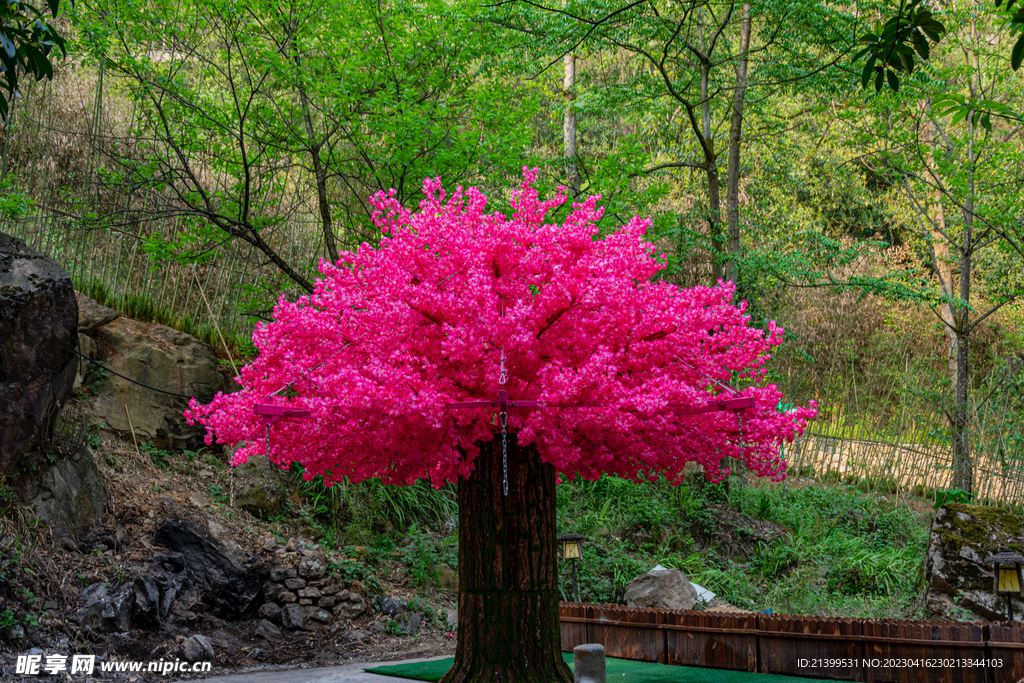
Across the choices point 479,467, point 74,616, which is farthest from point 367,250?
point 74,616

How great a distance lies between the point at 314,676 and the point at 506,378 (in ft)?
11.7

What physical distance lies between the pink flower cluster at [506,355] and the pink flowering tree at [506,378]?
11mm

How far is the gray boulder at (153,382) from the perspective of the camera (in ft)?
28.3

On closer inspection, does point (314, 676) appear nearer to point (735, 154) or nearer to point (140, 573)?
point (140, 573)

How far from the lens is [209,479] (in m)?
8.65

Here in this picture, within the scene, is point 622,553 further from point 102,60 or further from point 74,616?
point 102,60

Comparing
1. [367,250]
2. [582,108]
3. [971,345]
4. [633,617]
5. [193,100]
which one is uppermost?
[582,108]

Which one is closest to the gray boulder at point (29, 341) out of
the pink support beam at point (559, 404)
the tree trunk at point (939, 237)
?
the pink support beam at point (559, 404)

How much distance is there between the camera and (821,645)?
5691 millimetres

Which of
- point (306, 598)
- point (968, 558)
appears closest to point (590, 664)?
point (306, 598)

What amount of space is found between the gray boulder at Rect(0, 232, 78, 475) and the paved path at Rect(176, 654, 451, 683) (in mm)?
2702

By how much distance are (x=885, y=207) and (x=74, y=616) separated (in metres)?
16.4

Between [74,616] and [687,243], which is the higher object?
[687,243]

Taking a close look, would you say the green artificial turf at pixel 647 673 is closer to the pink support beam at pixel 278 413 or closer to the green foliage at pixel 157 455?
the pink support beam at pixel 278 413
